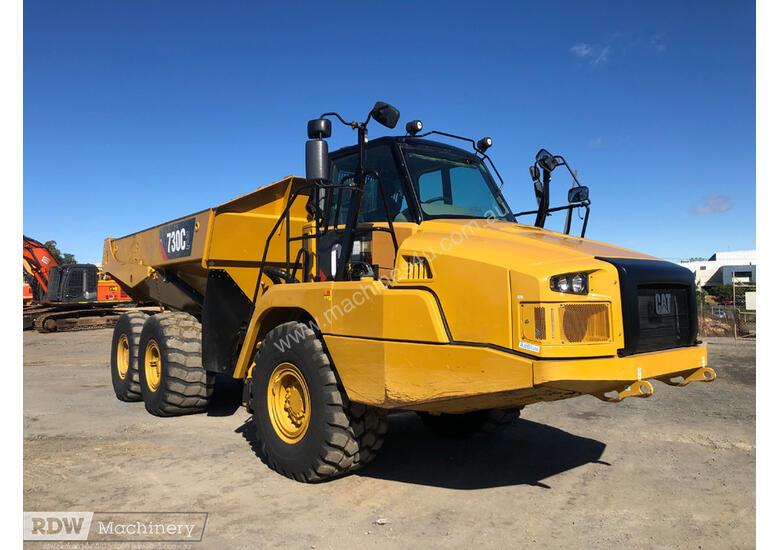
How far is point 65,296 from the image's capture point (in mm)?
21172

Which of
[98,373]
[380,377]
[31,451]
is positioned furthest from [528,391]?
[98,373]

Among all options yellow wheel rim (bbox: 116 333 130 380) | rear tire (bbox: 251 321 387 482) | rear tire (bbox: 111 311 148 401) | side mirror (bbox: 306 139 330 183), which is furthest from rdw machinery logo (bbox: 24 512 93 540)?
yellow wheel rim (bbox: 116 333 130 380)

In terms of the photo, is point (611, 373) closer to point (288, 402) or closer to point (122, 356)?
point (288, 402)

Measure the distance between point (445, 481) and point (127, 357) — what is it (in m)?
5.79

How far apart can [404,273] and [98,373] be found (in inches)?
356

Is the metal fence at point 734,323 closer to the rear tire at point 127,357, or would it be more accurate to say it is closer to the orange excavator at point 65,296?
the rear tire at point 127,357

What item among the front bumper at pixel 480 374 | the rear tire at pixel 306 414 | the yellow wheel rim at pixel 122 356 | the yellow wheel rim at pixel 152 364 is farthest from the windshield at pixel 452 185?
the yellow wheel rim at pixel 122 356

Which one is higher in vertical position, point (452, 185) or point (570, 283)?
point (452, 185)

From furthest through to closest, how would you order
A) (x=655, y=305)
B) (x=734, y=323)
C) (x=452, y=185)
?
(x=734, y=323)
(x=452, y=185)
(x=655, y=305)

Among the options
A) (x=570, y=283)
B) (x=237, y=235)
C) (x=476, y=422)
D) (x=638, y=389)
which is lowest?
(x=476, y=422)

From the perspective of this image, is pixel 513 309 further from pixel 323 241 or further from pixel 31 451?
pixel 31 451

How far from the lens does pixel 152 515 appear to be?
3812 mm
